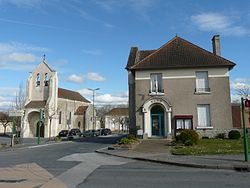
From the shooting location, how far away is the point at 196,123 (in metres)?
28.7

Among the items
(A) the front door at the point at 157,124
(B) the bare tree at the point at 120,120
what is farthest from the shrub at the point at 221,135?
(B) the bare tree at the point at 120,120

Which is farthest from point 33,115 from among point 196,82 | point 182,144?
point 182,144

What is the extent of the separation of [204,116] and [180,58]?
6.53 metres

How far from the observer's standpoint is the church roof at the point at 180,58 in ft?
96.2

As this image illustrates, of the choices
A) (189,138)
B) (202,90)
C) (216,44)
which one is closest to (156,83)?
(202,90)

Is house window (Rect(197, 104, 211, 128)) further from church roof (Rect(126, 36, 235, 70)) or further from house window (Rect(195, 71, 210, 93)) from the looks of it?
church roof (Rect(126, 36, 235, 70))

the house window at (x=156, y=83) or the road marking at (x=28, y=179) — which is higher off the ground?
the house window at (x=156, y=83)

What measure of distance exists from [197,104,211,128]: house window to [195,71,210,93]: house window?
5.34ft

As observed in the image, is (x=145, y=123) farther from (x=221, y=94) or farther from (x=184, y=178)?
(x=184, y=178)

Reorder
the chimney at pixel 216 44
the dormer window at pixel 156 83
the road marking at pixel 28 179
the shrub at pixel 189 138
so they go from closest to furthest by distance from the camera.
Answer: the road marking at pixel 28 179 < the shrub at pixel 189 138 < the dormer window at pixel 156 83 < the chimney at pixel 216 44

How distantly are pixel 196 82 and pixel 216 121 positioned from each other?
4356 millimetres

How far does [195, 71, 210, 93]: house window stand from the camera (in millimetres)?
29231

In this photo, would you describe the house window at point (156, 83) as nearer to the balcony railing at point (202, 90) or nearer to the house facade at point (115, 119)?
the balcony railing at point (202, 90)

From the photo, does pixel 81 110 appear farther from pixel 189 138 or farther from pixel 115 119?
pixel 189 138
